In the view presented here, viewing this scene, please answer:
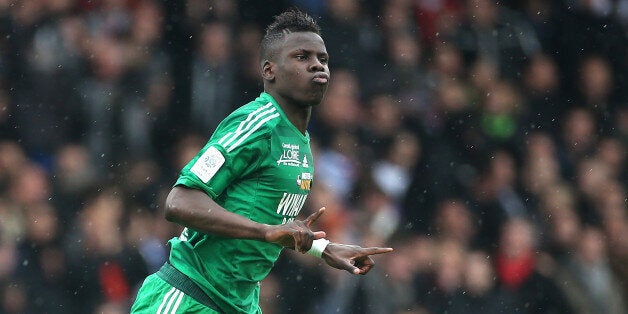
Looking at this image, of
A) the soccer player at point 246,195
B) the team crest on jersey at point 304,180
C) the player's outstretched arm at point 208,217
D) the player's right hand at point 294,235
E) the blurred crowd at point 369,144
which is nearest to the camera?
the player's right hand at point 294,235

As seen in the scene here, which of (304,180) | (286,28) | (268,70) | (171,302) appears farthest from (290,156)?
(171,302)

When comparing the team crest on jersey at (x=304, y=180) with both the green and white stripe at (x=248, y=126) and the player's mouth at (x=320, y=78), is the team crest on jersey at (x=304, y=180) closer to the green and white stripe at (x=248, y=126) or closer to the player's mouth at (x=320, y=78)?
the green and white stripe at (x=248, y=126)

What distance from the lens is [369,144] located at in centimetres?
931

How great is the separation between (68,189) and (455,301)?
3255 mm

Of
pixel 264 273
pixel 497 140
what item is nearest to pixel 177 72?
pixel 497 140

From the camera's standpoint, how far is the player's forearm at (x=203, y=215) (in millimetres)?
4391

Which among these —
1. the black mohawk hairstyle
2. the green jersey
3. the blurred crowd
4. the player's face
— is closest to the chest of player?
the green jersey

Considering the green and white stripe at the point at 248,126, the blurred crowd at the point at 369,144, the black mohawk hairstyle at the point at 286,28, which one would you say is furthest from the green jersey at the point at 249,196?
the blurred crowd at the point at 369,144

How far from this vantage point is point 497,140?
387 inches

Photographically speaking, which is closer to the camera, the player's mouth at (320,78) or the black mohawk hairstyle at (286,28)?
the player's mouth at (320,78)

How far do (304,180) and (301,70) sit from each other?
0.50 m

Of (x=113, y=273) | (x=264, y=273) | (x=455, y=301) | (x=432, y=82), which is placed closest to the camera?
(x=264, y=273)

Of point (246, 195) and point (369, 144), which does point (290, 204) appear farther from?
point (369, 144)

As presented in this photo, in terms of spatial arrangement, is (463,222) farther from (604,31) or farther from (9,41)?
(9,41)
